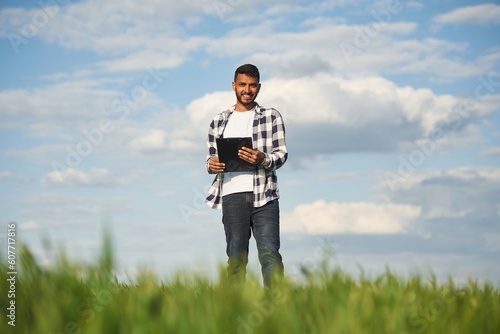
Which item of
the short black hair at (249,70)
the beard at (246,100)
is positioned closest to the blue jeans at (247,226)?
the beard at (246,100)

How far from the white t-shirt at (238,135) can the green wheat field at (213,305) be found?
2.08m

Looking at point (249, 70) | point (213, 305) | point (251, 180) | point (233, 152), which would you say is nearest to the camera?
point (213, 305)

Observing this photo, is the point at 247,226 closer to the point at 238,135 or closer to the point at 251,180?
the point at 251,180

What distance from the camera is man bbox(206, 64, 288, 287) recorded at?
6793 millimetres

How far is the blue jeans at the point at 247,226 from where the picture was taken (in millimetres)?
6789

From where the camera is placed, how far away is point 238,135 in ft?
23.4

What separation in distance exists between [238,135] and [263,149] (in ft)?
1.02

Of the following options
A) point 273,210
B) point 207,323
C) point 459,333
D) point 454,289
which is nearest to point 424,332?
point 459,333

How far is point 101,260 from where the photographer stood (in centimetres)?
398

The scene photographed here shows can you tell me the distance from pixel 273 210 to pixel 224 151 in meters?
0.82

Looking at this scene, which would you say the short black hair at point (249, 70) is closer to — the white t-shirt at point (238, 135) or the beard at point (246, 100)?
the beard at point (246, 100)

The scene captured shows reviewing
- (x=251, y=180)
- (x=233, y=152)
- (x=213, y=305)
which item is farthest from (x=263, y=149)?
(x=213, y=305)

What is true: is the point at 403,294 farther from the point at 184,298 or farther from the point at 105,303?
the point at 105,303

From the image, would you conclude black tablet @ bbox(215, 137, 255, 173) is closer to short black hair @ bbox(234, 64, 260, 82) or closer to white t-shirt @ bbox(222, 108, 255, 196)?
white t-shirt @ bbox(222, 108, 255, 196)
